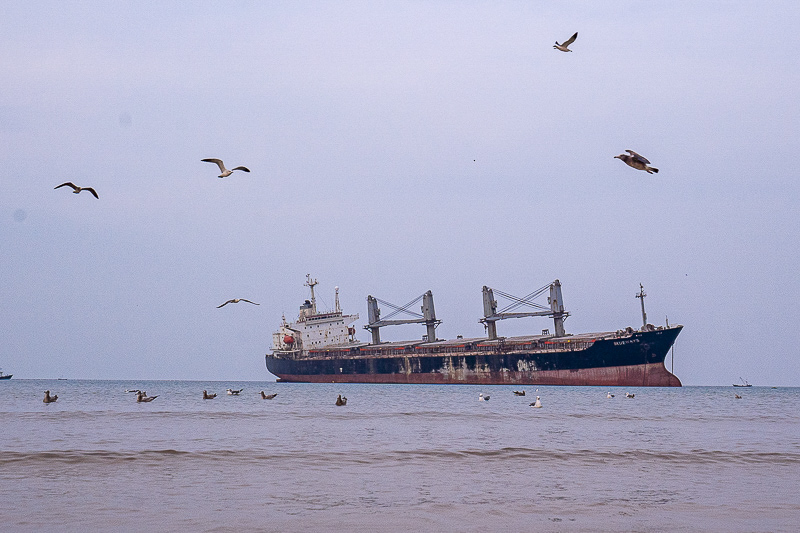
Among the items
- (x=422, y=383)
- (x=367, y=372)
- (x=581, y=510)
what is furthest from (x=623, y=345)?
(x=581, y=510)

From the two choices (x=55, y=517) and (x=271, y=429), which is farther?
(x=271, y=429)

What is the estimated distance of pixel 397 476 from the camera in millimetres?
17453

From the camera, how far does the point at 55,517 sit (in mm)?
12891

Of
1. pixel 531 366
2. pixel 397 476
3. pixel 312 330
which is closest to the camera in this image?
pixel 397 476

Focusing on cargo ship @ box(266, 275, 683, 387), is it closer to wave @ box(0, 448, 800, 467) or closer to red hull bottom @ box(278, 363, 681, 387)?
red hull bottom @ box(278, 363, 681, 387)

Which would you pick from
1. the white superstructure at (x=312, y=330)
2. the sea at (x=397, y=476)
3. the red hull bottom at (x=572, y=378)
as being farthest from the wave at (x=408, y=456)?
the white superstructure at (x=312, y=330)

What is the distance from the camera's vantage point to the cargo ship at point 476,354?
67.4 metres

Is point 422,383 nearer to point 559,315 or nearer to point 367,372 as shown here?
point 367,372

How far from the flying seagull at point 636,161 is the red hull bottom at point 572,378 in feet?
188

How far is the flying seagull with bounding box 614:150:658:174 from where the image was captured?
1276 centimetres

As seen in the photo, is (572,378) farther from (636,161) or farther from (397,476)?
(636,161)

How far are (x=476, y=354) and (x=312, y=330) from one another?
82.6 feet

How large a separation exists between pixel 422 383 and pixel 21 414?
4800cm

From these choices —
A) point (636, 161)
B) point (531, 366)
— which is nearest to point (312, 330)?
point (531, 366)
